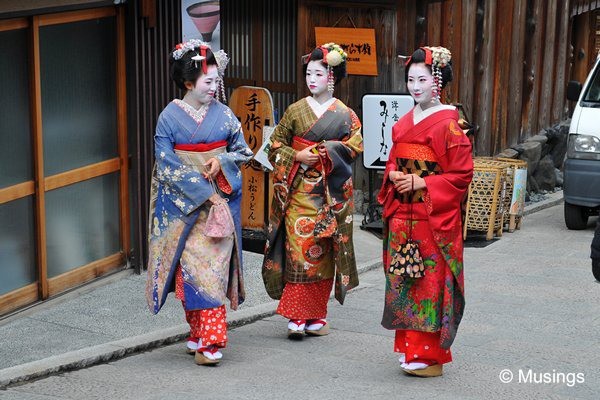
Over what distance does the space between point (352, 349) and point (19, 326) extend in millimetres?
2399

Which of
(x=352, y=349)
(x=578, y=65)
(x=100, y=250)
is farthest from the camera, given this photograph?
(x=578, y=65)

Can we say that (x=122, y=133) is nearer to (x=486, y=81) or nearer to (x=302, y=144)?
(x=302, y=144)

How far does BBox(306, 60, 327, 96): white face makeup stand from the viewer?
326 inches

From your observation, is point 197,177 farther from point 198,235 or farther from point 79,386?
point 79,386

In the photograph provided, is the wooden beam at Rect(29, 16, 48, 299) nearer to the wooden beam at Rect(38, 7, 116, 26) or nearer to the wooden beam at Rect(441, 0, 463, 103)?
the wooden beam at Rect(38, 7, 116, 26)

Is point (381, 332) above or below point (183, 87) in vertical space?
below

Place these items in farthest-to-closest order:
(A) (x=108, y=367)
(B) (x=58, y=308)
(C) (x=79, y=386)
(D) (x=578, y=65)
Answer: (D) (x=578, y=65)
(B) (x=58, y=308)
(A) (x=108, y=367)
(C) (x=79, y=386)

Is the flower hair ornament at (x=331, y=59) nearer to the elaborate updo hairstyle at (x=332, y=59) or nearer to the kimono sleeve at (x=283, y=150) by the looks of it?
the elaborate updo hairstyle at (x=332, y=59)

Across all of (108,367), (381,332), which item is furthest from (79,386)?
(381,332)

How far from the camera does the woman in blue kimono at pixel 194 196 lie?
25.1ft

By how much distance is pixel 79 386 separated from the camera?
714 cm

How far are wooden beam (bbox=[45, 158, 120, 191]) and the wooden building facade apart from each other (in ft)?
0.04

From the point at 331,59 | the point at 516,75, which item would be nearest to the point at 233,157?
the point at 331,59

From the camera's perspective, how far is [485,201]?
1259 centimetres
